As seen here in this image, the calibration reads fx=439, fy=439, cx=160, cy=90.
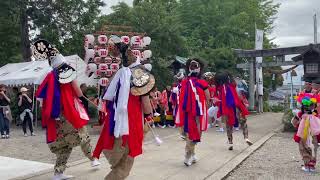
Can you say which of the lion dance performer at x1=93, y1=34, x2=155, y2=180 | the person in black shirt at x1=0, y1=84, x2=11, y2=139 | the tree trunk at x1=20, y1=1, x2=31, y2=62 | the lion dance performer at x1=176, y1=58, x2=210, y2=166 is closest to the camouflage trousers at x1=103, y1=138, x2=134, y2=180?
the lion dance performer at x1=93, y1=34, x2=155, y2=180

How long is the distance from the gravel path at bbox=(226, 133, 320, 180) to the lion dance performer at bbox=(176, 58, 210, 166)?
0.89 metres

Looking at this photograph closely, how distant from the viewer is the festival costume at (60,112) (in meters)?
6.39

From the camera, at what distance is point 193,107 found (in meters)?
8.01

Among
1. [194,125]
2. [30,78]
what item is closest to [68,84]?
[194,125]

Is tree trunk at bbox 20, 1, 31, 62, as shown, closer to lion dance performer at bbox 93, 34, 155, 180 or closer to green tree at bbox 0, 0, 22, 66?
green tree at bbox 0, 0, 22, 66

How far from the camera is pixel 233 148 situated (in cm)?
1030

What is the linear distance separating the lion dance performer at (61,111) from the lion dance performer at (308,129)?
382 centimetres

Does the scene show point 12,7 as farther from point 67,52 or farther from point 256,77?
point 256,77

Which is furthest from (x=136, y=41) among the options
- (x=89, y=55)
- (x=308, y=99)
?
(x=308, y=99)

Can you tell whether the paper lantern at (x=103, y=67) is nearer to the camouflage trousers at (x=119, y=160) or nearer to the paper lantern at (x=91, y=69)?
the paper lantern at (x=91, y=69)

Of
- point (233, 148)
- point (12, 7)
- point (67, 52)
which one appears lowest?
point (233, 148)

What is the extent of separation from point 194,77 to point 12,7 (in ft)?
58.2

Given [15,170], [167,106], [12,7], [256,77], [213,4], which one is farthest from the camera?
[213,4]

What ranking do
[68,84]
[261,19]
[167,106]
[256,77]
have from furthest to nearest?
[261,19] → [256,77] → [167,106] → [68,84]
